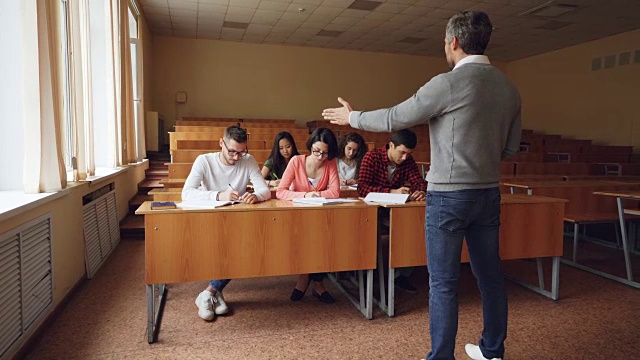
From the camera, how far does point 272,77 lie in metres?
9.93

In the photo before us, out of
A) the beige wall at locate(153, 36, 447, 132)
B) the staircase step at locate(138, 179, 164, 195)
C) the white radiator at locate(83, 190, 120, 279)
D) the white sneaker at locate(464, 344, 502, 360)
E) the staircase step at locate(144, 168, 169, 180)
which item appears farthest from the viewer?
the beige wall at locate(153, 36, 447, 132)

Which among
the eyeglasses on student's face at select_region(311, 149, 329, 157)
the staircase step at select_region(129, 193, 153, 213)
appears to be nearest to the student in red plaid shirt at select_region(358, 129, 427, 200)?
the eyeglasses on student's face at select_region(311, 149, 329, 157)

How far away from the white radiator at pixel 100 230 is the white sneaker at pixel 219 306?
3.98ft

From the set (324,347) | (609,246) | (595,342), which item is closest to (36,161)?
(324,347)

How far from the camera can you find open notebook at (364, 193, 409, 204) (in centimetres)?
251

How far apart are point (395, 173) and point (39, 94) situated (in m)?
2.25

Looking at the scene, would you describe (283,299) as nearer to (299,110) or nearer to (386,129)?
(386,129)

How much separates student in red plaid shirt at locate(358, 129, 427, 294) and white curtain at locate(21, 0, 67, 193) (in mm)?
1912

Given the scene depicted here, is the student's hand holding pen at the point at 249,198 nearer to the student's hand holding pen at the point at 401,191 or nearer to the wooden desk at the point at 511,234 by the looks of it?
the wooden desk at the point at 511,234

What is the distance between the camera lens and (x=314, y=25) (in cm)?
820

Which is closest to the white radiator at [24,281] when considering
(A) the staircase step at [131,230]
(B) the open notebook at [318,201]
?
(B) the open notebook at [318,201]

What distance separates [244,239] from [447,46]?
1.38 m

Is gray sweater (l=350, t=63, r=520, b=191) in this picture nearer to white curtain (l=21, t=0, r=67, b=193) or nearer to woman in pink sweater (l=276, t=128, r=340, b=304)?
woman in pink sweater (l=276, t=128, r=340, b=304)

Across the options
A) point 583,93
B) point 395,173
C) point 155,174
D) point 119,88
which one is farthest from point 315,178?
point 583,93
